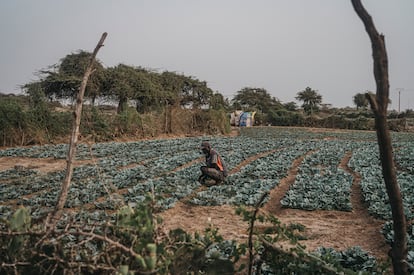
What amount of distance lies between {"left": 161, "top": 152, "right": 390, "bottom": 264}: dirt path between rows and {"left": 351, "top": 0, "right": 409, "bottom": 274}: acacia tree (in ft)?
9.21

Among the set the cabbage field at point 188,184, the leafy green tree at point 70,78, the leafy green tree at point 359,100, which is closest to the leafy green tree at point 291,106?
the leafy green tree at point 359,100

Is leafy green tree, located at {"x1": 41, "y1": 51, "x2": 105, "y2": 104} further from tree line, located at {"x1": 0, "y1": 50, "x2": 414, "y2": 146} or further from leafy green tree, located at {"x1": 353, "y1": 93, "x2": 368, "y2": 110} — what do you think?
leafy green tree, located at {"x1": 353, "y1": 93, "x2": 368, "y2": 110}

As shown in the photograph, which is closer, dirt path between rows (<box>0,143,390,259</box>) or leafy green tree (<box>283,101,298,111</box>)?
dirt path between rows (<box>0,143,390,259</box>)

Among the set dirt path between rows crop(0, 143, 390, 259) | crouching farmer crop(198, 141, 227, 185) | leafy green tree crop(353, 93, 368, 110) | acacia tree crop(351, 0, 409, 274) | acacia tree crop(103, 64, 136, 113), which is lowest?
dirt path between rows crop(0, 143, 390, 259)

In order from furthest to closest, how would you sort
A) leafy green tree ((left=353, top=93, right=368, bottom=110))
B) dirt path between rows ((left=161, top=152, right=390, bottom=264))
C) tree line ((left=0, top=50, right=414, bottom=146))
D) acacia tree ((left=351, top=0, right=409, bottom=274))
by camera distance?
leafy green tree ((left=353, top=93, right=368, bottom=110)) → tree line ((left=0, top=50, right=414, bottom=146)) → dirt path between rows ((left=161, top=152, right=390, bottom=264)) → acacia tree ((left=351, top=0, right=409, bottom=274))

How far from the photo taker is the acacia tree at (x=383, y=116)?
2.10 metres

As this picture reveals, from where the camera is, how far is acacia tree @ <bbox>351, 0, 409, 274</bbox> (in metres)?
2.10

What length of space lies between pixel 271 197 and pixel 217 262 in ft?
20.7

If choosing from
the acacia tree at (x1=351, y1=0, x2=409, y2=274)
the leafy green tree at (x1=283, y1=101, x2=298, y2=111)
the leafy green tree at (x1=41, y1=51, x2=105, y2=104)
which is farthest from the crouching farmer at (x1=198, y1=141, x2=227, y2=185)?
the leafy green tree at (x1=283, y1=101, x2=298, y2=111)

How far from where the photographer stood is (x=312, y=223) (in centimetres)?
646

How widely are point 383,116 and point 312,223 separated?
15.7ft

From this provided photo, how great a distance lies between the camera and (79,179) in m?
10.5

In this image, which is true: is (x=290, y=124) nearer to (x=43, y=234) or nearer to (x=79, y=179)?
(x=79, y=179)

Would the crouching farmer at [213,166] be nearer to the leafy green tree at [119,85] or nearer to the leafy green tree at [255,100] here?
the leafy green tree at [119,85]
